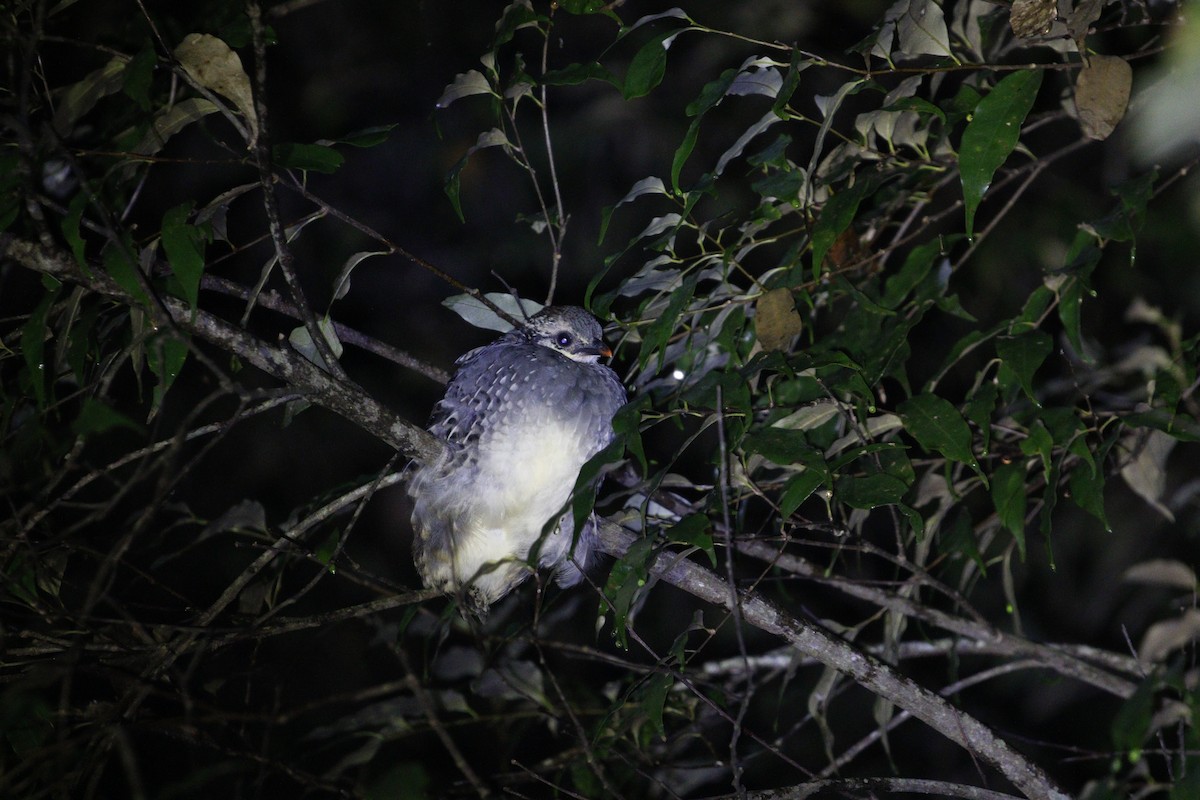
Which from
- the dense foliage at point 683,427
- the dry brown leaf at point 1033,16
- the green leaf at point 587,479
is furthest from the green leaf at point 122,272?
the dry brown leaf at point 1033,16

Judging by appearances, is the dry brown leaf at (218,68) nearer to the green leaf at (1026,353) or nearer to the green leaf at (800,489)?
the green leaf at (800,489)

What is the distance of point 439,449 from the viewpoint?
2703mm

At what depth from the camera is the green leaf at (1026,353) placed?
224cm

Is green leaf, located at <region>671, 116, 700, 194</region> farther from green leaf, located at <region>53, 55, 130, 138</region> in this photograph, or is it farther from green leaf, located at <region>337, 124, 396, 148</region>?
green leaf, located at <region>53, 55, 130, 138</region>

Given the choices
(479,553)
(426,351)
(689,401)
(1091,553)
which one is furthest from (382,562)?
(1091,553)

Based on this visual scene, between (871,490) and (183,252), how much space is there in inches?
66.8

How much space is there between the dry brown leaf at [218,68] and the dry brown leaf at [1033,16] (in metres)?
1.79

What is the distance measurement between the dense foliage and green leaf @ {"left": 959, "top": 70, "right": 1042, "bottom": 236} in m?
0.01

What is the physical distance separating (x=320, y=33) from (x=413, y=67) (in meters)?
0.66

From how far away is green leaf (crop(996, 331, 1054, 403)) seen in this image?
224 cm

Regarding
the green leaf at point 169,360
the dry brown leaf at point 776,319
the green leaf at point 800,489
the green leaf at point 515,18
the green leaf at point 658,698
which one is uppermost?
the green leaf at point 515,18

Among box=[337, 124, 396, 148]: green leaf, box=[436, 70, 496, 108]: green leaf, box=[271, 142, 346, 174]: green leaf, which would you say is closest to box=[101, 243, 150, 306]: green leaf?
box=[271, 142, 346, 174]: green leaf

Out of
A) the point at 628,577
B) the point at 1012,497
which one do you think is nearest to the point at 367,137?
the point at 628,577

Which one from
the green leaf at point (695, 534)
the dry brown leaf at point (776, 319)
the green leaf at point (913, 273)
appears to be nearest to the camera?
the green leaf at point (695, 534)
